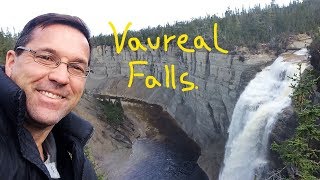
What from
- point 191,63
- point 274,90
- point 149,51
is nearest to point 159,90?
point 149,51

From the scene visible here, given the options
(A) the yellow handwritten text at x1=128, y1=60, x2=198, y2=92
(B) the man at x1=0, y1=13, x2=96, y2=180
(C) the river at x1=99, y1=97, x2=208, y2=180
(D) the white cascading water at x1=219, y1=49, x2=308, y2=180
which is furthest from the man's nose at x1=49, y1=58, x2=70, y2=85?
(A) the yellow handwritten text at x1=128, y1=60, x2=198, y2=92

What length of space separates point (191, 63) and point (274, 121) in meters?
30.4

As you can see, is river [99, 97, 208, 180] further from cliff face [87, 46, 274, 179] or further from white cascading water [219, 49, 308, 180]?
white cascading water [219, 49, 308, 180]

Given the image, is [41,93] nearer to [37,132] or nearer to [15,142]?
[37,132]

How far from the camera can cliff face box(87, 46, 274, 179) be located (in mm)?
42438

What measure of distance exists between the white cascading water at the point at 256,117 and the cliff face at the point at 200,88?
4.05m

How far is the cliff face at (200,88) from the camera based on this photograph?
4244 centimetres

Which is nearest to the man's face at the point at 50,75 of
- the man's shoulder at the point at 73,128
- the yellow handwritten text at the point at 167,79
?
the man's shoulder at the point at 73,128

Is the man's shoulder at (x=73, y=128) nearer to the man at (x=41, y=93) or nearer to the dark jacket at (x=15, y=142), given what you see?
the man at (x=41, y=93)

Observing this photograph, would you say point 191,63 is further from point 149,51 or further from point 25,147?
point 25,147

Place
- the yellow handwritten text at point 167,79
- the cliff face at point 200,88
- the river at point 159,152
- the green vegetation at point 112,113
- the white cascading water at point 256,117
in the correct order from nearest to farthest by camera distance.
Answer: the white cascading water at point 256,117 → the cliff face at point 200,88 → the river at point 159,152 → the green vegetation at point 112,113 → the yellow handwritten text at point 167,79

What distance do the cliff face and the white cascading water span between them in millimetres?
4047

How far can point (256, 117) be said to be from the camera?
30562 millimetres

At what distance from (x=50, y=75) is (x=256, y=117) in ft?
95.7
